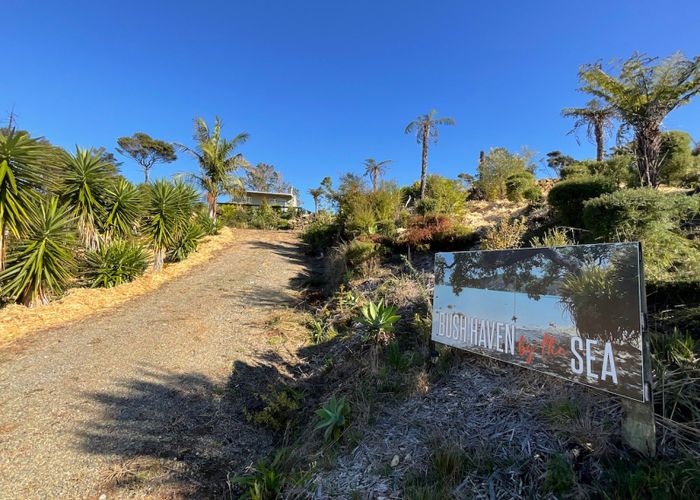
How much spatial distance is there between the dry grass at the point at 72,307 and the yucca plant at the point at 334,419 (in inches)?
235

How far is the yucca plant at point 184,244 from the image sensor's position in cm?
1134

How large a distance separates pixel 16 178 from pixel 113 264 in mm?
2671

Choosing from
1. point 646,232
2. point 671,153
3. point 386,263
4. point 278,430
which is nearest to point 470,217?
point 386,263

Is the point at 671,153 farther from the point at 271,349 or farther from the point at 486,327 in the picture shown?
the point at 271,349

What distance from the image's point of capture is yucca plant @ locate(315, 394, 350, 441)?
9.50 feet

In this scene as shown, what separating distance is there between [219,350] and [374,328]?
2741 millimetres

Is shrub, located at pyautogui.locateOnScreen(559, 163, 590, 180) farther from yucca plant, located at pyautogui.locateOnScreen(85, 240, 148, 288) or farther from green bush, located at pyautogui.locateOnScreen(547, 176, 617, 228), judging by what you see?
yucca plant, located at pyautogui.locateOnScreen(85, 240, 148, 288)

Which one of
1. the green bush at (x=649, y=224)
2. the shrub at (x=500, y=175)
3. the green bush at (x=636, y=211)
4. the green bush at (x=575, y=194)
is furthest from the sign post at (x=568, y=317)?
the shrub at (x=500, y=175)

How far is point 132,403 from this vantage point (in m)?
3.89

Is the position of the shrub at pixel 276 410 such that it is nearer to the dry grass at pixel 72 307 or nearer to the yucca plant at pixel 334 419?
the yucca plant at pixel 334 419

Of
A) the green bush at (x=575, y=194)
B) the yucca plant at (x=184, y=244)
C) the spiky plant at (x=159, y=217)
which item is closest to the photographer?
the green bush at (x=575, y=194)

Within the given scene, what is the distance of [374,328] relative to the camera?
14.7 feet

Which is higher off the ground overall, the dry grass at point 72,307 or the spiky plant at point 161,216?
the spiky plant at point 161,216

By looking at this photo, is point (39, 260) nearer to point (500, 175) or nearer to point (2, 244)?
point (2, 244)
